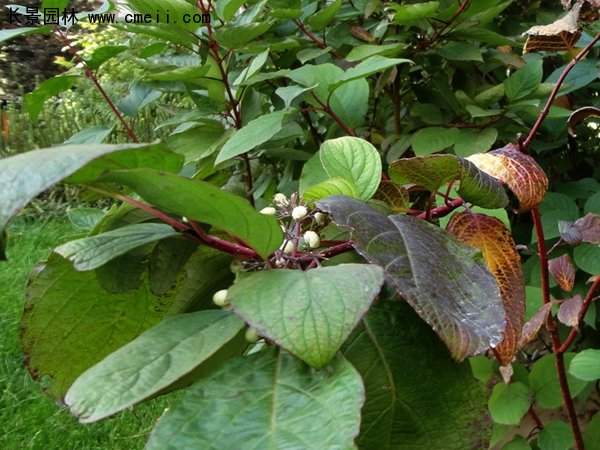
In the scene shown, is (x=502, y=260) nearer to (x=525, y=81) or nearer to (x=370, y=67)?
(x=370, y=67)

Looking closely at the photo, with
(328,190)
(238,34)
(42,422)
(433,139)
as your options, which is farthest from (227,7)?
(42,422)

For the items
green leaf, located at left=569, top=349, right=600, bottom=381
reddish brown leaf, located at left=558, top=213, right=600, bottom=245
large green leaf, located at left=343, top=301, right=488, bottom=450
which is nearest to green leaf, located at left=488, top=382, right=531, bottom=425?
green leaf, located at left=569, top=349, right=600, bottom=381

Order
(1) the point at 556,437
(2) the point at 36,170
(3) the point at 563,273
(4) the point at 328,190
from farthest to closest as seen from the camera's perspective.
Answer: (1) the point at 556,437 → (3) the point at 563,273 → (4) the point at 328,190 → (2) the point at 36,170

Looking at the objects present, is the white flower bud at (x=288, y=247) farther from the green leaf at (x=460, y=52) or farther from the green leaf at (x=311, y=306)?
the green leaf at (x=460, y=52)

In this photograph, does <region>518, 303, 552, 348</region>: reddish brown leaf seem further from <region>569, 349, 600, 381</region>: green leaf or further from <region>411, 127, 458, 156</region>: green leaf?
<region>411, 127, 458, 156</region>: green leaf

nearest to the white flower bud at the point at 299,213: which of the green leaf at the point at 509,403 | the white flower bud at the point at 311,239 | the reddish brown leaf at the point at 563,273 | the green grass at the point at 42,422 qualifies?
the white flower bud at the point at 311,239

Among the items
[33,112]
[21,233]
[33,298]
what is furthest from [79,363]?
[21,233]

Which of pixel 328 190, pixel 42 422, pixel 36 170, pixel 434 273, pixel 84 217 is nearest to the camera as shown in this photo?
pixel 36 170
